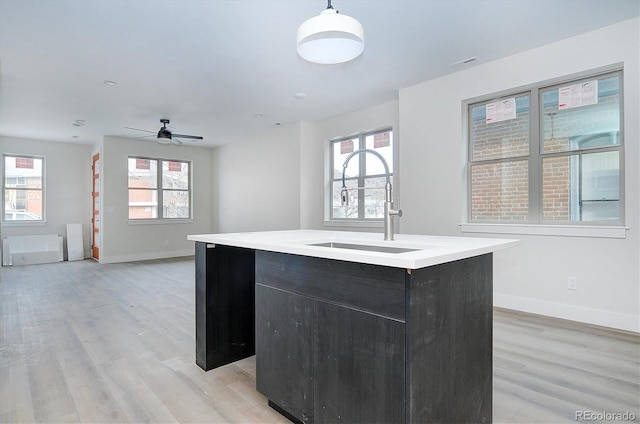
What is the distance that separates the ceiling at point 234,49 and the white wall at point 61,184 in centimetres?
216

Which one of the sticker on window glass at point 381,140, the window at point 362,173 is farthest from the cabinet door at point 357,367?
the sticker on window glass at point 381,140

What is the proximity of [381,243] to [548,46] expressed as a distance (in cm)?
308

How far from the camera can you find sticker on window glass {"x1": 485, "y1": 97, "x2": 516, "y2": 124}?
3842 millimetres

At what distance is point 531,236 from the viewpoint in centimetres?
364

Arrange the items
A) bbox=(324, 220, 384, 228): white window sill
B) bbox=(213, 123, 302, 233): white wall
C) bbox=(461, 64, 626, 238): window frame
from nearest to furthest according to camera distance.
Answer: bbox=(461, 64, 626, 238): window frame → bbox=(324, 220, 384, 228): white window sill → bbox=(213, 123, 302, 233): white wall

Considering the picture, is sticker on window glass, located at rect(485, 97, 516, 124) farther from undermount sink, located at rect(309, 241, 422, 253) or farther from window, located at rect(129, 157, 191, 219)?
window, located at rect(129, 157, 191, 219)

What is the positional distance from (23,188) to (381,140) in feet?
25.4

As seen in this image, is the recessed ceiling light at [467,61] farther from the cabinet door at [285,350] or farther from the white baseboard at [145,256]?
the white baseboard at [145,256]

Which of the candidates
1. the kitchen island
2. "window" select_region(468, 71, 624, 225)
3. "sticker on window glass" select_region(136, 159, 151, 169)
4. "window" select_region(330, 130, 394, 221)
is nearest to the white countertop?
the kitchen island

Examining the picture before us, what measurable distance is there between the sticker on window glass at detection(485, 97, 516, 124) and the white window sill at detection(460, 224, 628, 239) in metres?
1.22

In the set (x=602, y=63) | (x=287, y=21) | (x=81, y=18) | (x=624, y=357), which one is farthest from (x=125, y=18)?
(x=624, y=357)

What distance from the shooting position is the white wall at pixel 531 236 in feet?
9.98

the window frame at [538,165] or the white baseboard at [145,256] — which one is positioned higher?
the window frame at [538,165]

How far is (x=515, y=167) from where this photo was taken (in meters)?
3.83
